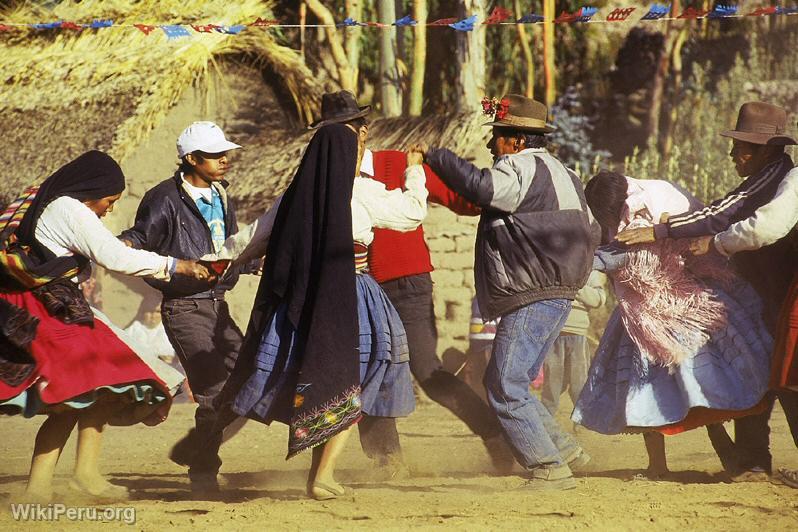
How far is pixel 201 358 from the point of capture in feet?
21.1

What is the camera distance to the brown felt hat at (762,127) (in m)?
6.22

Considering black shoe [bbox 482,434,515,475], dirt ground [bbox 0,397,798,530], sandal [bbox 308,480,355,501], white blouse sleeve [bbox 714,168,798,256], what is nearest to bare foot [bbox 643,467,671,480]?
dirt ground [bbox 0,397,798,530]

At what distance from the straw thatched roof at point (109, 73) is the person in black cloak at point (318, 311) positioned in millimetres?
6004

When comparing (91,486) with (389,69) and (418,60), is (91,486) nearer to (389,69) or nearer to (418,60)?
(389,69)

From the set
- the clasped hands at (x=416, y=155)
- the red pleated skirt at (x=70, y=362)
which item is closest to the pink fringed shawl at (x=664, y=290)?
the clasped hands at (x=416, y=155)

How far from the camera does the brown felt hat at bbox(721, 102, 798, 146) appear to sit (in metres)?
6.22

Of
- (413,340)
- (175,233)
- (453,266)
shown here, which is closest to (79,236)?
(175,233)

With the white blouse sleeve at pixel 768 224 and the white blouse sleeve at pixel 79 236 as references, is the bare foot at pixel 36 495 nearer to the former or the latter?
the white blouse sleeve at pixel 79 236

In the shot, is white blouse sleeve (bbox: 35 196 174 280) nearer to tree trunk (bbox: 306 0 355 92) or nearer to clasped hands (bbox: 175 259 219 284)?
clasped hands (bbox: 175 259 219 284)

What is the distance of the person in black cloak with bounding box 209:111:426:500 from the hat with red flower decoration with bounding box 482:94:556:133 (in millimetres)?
657

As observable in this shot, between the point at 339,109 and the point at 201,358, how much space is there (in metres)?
1.56

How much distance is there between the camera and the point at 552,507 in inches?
212

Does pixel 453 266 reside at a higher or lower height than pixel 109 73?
lower

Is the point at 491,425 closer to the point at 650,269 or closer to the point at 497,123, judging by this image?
the point at 650,269
